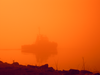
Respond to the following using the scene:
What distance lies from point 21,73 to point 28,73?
0.84 feet

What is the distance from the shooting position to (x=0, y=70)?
6.14 m

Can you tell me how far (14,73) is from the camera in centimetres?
590

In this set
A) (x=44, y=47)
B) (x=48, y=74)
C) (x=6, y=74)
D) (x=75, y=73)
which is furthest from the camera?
(x=44, y=47)

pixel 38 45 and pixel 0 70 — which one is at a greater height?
pixel 0 70

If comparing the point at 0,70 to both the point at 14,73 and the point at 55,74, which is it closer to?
the point at 14,73

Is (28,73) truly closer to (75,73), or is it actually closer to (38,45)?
(75,73)

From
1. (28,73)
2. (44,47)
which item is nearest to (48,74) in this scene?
(28,73)

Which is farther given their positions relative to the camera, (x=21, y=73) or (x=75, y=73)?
(x=75, y=73)

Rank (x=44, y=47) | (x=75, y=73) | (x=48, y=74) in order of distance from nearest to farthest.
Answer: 1. (x=48, y=74)
2. (x=75, y=73)
3. (x=44, y=47)

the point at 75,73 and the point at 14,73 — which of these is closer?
the point at 14,73

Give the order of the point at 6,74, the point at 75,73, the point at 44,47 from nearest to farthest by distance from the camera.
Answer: the point at 6,74 < the point at 75,73 < the point at 44,47

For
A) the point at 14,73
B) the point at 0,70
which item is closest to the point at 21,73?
the point at 14,73

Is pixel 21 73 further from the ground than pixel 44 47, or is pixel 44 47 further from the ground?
pixel 21 73

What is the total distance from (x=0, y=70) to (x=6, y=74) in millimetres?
423
